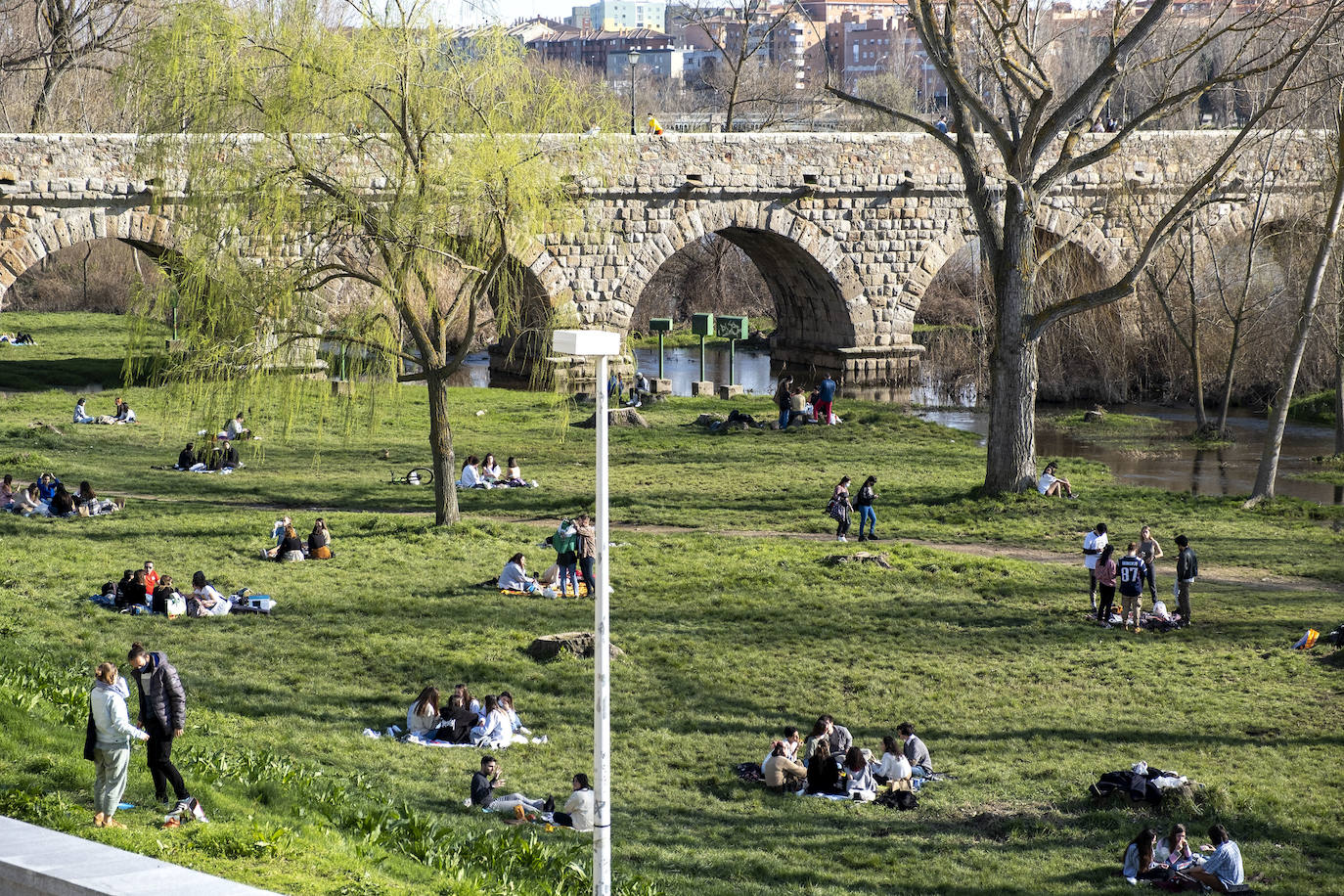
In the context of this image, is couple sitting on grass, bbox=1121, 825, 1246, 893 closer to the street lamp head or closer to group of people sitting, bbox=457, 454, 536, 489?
the street lamp head

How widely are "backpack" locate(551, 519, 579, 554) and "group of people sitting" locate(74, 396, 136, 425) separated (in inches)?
540

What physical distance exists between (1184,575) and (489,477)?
36.7 ft

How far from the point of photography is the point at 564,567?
16.3m

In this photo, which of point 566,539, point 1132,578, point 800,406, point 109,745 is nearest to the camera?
point 109,745

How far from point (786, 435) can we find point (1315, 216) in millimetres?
13343

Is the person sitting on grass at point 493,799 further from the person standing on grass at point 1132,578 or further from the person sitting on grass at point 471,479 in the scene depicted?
the person sitting on grass at point 471,479

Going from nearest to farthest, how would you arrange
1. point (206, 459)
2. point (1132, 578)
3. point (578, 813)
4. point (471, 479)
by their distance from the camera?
point (578, 813) → point (1132, 578) → point (471, 479) → point (206, 459)

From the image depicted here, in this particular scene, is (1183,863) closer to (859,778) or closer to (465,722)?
(859,778)

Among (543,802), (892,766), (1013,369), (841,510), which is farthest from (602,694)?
(1013,369)

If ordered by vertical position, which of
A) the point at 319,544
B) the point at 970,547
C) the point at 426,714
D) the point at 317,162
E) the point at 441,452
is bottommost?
the point at 426,714

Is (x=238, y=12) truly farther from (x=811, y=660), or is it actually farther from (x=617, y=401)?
(x=617, y=401)

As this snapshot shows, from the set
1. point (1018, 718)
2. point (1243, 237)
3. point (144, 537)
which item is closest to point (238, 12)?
point (144, 537)

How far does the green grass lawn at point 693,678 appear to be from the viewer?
937 cm

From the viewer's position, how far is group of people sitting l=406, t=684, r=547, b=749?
1173 centimetres
